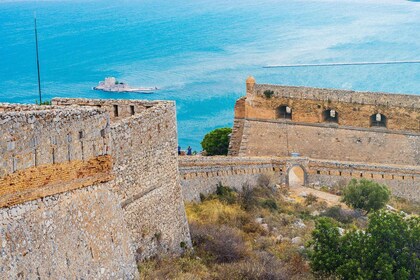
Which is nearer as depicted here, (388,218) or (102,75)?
(388,218)

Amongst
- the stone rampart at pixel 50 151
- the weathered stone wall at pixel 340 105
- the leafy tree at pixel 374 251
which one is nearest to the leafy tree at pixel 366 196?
the weathered stone wall at pixel 340 105

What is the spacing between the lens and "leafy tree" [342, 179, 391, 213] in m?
21.7

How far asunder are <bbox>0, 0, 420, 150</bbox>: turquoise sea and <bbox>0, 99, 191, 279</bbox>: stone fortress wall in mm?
33941

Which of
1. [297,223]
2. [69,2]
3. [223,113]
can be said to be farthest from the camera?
[69,2]

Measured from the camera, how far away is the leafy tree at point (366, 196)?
2167 centimetres

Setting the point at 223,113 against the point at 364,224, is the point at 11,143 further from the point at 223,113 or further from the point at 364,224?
the point at 223,113

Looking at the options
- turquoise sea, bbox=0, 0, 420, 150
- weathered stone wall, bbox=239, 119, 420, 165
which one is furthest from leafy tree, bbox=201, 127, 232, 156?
turquoise sea, bbox=0, 0, 420, 150

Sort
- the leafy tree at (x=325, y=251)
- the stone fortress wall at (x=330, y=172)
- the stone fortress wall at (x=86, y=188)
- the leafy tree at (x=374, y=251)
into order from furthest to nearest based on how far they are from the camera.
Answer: the stone fortress wall at (x=330, y=172) < the leafy tree at (x=325, y=251) < the leafy tree at (x=374, y=251) < the stone fortress wall at (x=86, y=188)

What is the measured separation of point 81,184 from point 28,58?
177 feet

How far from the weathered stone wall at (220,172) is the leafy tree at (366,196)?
9.03 feet

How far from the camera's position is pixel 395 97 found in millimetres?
26250

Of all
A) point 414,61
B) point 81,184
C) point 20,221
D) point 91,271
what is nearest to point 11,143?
point 20,221

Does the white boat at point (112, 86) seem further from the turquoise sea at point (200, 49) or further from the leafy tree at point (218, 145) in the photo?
the leafy tree at point (218, 145)

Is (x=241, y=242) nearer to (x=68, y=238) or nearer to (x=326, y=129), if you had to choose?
(x=68, y=238)
